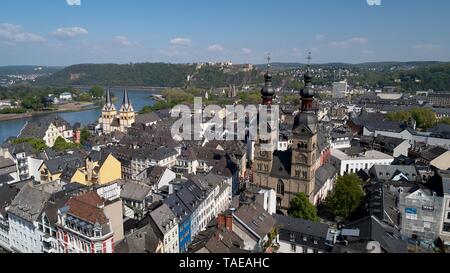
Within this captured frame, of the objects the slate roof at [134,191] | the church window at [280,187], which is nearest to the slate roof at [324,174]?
the church window at [280,187]

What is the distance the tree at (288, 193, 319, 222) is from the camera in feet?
97.7

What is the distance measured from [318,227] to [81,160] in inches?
Answer: 1083

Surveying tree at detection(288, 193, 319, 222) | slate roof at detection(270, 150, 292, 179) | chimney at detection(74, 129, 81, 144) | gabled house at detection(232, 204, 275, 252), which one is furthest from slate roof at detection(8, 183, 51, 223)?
chimney at detection(74, 129, 81, 144)

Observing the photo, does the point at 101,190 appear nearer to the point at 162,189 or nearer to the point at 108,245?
the point at 162,189

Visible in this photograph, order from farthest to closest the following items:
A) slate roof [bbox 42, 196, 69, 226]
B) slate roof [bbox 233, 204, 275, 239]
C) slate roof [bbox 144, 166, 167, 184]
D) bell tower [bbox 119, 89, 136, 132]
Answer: bell tower [bbox 119, 89, 136, 132]
slate roof [bbox 144, 166, 167, 184]
slate roof [bbox 233, 204, 275, 239]
slate roof [bbox 42, 196, 69, 226]

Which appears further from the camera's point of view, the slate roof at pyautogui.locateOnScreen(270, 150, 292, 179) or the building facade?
the slate roof at pyautogui.locateOnScreen(270, 150, 292, 179)

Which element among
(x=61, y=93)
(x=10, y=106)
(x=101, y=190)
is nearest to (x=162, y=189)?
(x=101, y=190)

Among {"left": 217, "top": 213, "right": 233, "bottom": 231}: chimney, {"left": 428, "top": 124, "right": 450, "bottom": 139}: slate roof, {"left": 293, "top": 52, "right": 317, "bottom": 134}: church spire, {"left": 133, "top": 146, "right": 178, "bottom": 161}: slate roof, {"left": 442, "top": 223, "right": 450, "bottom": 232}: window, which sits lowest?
{"left": 442, "top": 223, "right": 450, "bottom": 232}: window

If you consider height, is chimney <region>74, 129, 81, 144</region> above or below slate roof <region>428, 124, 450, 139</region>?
below

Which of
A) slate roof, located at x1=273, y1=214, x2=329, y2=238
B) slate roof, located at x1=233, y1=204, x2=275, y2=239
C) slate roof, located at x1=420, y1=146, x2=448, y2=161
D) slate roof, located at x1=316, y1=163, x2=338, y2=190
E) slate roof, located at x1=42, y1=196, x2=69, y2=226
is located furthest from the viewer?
slate roof, located at x1=420, y1=146, x2=448, y2=161

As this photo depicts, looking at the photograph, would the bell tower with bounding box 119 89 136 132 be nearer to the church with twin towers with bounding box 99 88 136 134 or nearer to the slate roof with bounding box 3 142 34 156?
the church with twin towers with bounding box 99 88 136 134

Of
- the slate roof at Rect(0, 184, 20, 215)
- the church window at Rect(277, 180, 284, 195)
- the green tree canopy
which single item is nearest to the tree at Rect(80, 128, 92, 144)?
the slate roof at Rect(0, 184, 20, 215)

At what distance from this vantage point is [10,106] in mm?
117062
